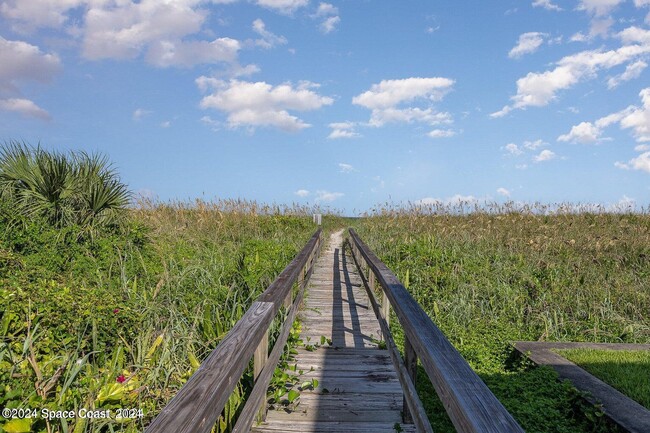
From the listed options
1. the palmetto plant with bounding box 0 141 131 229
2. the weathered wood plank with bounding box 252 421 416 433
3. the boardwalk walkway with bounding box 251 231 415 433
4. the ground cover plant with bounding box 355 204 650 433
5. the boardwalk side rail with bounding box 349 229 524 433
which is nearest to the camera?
the boardwalk side rail with bounding box 349 229 524 433

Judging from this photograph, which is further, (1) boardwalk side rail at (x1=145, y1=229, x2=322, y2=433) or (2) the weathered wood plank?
(2) the weathered wood plank

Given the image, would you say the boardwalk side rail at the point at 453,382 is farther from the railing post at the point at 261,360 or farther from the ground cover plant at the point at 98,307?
the ground cover plant at the point at 98,307

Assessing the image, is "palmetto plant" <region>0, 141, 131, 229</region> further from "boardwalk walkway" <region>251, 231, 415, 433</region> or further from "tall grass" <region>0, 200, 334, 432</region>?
"boardwalk walkway" <region>251, 231, 415, 433</region>

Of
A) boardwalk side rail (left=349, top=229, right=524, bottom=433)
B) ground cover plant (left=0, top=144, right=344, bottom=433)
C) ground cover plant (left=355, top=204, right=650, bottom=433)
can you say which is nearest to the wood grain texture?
ground cover plant (left=355, top=204, right=650, bottom=433)

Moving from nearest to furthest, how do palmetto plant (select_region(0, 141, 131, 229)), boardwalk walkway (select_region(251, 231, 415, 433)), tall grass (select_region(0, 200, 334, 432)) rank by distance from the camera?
tall grass (select_region(0, 200, 334, 432)) < boardwalk walkway (select_region(251, 231, 415, 433)) < palmetto plant (select_region(0, 141, 131, 229))

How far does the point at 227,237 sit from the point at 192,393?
11.4 meters

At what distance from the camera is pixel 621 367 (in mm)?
4680

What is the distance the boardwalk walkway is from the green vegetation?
6.94 feet

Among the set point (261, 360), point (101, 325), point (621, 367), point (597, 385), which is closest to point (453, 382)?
point (261, 360)

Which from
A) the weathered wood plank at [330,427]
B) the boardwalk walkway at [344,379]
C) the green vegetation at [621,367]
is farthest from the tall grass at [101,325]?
the green vegetation at [621,367]

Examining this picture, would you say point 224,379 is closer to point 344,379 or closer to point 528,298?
point 344,379

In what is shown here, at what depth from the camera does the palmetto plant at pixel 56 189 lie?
27.0 feet

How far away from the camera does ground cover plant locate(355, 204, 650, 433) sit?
4.09 m

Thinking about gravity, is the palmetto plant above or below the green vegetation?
above
